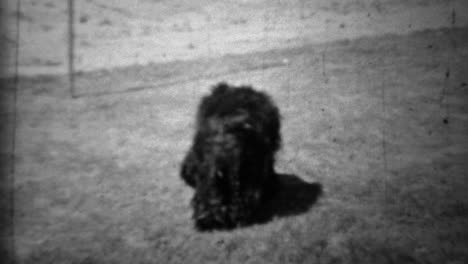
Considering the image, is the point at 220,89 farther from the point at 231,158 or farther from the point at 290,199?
the point at 290,199

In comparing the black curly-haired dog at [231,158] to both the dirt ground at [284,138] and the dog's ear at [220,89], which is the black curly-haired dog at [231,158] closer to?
the dog's ear at [220,89]

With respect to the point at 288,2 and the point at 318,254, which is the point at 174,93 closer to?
the point at 318,254

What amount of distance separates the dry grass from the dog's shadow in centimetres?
12

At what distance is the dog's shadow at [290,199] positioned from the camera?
443 cm

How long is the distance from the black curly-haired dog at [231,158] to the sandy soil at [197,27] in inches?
276

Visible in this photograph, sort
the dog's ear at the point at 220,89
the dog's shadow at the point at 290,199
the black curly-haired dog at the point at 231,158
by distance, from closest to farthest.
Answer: the black curly-haired dog at the point at 231,158 → the dog's shadow at the point at 290,199 → the dog's ear at the point at 220,89

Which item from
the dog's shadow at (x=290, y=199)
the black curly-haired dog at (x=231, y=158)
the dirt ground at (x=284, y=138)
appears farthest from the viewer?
the dog's shadow at (x=290, y=199)

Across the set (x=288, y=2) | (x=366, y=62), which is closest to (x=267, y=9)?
(x=288, y=2)

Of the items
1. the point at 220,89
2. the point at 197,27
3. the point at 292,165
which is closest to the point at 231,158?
the point at 220,89

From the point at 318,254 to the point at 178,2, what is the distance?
546 inches

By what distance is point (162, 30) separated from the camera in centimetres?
1354

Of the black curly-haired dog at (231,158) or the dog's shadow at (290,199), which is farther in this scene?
the dog's shadow at (290,199)

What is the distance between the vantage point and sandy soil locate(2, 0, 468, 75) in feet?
37.5

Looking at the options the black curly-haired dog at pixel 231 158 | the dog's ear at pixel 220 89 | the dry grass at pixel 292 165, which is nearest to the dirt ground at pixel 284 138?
the dry grass at pixel 292 165
